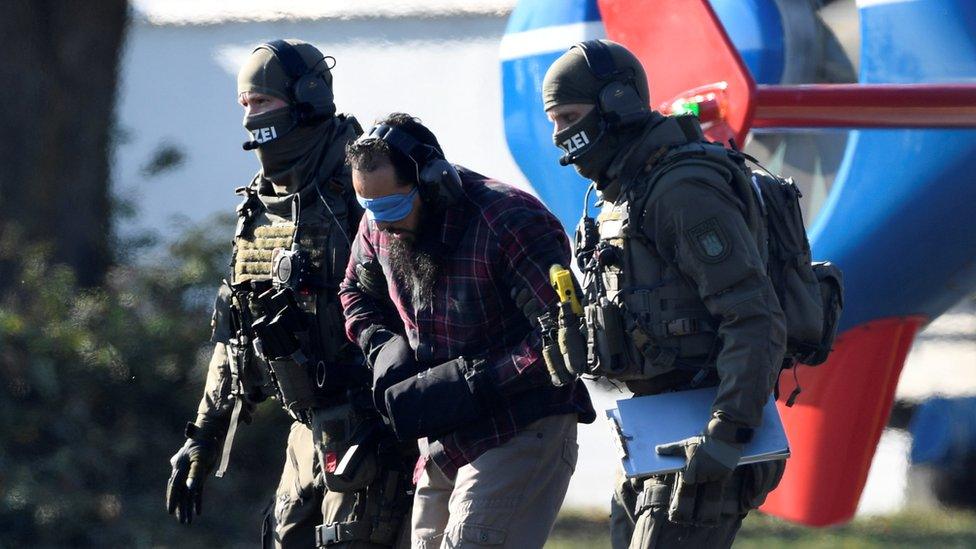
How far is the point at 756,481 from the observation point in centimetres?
351

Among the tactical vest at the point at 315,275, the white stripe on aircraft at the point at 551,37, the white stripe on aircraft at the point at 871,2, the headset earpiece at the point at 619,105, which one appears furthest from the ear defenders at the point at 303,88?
the white stripe on aircraft at the point at 871,2

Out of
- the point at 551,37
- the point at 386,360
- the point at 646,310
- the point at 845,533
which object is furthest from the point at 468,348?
the point at 845,533

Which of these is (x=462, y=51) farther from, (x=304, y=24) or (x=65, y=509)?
(x=65, y=509)

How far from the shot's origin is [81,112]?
7.95m

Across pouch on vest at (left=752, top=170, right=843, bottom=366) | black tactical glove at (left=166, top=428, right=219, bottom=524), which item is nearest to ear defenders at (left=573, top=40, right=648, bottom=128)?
pouch on vest at (left=752, top=170, right=843, bottom=366)

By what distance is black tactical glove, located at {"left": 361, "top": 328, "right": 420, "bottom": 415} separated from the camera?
379 cm

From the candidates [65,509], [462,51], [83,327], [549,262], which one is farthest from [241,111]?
[549,262]

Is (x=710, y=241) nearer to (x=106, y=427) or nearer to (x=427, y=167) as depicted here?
(x=427, y=167)

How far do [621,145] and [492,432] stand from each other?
0.73m

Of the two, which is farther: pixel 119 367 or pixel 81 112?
pixel 81 112

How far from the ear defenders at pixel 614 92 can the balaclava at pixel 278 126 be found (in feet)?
3.32

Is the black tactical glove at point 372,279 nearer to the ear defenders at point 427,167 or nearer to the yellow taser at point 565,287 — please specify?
the ear defenders at point 427,167

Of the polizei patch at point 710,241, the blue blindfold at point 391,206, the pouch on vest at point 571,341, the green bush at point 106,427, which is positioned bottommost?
the green bush at point 106,427

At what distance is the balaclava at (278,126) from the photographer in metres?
4.27
